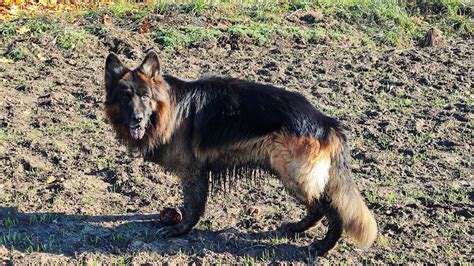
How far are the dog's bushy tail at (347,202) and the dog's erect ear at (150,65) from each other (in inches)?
68.4

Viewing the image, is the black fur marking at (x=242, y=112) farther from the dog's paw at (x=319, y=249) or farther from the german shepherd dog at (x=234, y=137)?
the dog's paw at (x=319, y=249)

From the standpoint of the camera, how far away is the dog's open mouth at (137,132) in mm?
5855

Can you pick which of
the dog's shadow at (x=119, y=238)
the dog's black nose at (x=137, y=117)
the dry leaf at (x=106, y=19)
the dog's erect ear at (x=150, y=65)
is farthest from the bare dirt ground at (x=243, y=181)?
the dog's erect ear at (x=150, y=65)

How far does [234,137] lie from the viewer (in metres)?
5.93

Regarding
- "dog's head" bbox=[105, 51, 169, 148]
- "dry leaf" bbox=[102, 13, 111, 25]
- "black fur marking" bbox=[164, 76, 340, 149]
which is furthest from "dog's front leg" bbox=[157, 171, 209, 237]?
"dry leaf" bbox=[102, 13, 111, 25]

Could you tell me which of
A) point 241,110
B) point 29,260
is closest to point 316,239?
point 241,110

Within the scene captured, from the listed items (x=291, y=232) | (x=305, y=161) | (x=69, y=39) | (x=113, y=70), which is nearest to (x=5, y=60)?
(x=69, y=39)

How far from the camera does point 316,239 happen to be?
628 cm

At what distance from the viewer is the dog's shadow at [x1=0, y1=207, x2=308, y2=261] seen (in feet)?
19.7

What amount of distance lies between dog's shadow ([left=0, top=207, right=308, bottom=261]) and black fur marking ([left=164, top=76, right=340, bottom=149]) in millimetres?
920

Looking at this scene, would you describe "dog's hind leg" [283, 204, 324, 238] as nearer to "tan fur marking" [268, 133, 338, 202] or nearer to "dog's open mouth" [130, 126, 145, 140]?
"tan fur marking" [268, 133, 338, 202]

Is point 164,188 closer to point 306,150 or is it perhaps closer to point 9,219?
point 9,219

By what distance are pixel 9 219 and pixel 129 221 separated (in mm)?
1132

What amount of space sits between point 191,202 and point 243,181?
0.99 m
